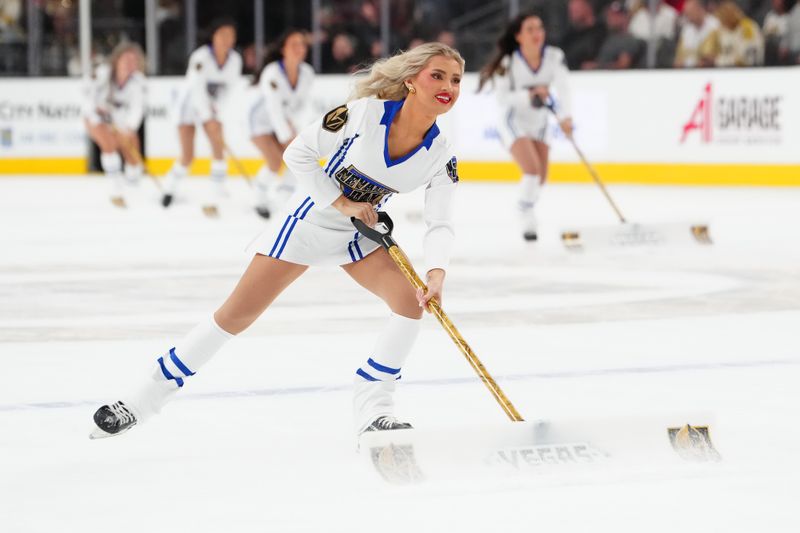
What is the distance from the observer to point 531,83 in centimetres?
889

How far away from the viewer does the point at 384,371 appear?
3561 mm

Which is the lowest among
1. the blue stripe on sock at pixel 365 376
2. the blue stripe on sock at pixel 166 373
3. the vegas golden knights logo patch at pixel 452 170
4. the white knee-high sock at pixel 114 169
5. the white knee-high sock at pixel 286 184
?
the blue stripe on sock at pixel 365 376

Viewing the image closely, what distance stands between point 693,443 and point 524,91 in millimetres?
5814

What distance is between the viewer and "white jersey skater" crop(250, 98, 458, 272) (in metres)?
3.49

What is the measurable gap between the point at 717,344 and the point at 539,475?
214cm

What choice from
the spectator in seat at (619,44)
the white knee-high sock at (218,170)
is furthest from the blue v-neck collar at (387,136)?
the spectator in seat at (619,44)

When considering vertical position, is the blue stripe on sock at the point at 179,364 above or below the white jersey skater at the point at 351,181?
below

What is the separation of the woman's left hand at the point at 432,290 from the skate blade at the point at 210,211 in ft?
25.8

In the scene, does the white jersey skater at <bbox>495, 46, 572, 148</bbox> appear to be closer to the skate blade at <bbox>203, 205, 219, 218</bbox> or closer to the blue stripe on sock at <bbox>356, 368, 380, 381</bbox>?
the skate blade at <bbox>203, 205, 219, 218</bbox>

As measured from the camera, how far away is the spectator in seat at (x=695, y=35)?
12984mm

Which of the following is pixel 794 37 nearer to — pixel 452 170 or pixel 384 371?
pixel 452 170

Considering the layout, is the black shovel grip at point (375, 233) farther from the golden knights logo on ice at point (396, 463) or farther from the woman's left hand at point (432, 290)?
the golden knights logo on ice at point (396, 463)

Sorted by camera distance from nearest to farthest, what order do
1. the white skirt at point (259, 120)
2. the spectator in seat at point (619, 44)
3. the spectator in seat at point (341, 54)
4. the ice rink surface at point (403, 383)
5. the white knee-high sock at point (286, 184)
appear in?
the ice rink surface at point (403, 383) < the white knee-high sock at point (286, 184) < the white skirt at point (259, 120) < the spectator in seat at point (619, 44) < the spectator in seat at point (341, 54)

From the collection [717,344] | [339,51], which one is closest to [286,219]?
[717,344]
